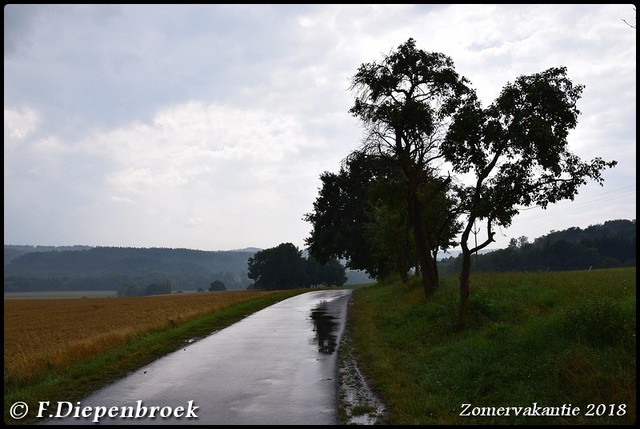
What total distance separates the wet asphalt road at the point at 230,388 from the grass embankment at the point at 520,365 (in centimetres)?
110

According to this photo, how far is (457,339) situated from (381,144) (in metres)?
11.0

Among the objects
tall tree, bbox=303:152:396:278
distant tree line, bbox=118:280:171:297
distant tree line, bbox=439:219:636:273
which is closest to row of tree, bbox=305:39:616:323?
tall tree, bbox=303:152:396:278


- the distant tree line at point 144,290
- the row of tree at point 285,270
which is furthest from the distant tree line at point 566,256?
the distant tree line at point 144,290

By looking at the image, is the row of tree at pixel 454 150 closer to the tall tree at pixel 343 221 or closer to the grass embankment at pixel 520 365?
the grass embankment at pixel 520 365

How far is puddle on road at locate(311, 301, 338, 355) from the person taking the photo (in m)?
12.8

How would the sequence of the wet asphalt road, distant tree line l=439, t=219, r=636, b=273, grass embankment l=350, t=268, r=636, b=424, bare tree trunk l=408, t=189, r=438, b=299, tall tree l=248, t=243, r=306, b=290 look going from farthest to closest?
1. tall tree l=248, t=243, r=306, b=290
2. distant tree line l=439, t=219, r=636, b=273
3. bare tree trunk l=408, t=189, r=438, b=299
4. the wet asphalt road
5. grass embankment l=350, t=268, r=636, b=424

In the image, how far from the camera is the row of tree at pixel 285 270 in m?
106

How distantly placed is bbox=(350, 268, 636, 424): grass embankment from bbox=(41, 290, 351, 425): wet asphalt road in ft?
3.62

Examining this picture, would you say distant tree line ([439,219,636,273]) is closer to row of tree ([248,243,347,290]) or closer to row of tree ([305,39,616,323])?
row of tree ([248,243,347,290])

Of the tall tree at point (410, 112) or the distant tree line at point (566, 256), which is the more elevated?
the tall tree at point (410, 112)

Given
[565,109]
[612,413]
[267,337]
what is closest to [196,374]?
[267,337]

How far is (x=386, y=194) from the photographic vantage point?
2027 cm

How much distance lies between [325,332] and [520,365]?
8.74m

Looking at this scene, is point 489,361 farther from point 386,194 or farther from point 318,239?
point 318,239
